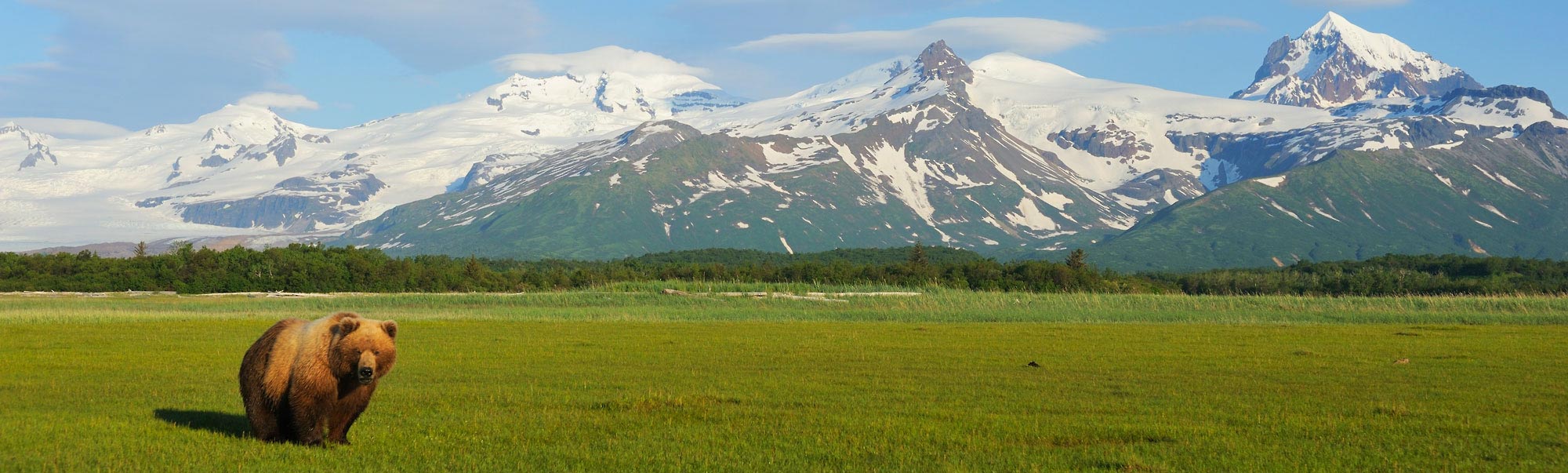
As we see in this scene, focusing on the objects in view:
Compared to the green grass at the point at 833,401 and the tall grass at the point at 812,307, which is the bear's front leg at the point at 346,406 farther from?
the tall grass at the point at 812,307

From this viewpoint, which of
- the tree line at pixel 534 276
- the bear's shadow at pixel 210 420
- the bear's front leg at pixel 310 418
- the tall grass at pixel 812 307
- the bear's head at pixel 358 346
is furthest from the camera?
the tree line at pixel 534 276

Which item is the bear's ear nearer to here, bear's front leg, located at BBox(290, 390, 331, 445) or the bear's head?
the bear's head

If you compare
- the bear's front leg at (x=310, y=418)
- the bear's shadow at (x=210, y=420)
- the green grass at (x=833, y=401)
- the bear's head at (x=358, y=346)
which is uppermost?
the bear's head at (x=358, y=346)

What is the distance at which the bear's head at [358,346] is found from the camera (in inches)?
595

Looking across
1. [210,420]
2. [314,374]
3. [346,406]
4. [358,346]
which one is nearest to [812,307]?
[210,420]

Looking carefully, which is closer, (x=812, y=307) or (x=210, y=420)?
(x=210, y=420)

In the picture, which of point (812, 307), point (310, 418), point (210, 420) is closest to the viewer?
point (310, 418)

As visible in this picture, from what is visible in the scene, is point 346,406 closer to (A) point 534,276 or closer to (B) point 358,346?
(B) point 358,346

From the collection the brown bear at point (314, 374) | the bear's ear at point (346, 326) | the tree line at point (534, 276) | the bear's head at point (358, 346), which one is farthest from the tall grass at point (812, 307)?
the bear's head at point (358, 346)

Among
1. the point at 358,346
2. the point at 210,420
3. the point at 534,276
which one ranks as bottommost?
the point at 210,420

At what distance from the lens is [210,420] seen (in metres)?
18.9

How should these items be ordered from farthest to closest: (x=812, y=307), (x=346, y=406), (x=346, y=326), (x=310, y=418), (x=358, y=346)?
1. (x=812, y=307)
2. (x=346, y=406)
3. (x=310, y=418)
4. (x=346, y=326)
5. (x=358, y=346)

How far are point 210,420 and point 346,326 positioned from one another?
5.26 metres

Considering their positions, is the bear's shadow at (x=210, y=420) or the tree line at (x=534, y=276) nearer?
the bear's shadow at (x=210, y=420)
